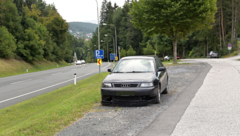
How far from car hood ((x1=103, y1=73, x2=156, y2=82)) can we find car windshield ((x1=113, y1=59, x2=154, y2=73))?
42 cm

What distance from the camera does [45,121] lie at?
623 cm

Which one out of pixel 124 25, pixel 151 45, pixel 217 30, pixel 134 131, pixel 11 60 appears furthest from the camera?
pixel 124 25

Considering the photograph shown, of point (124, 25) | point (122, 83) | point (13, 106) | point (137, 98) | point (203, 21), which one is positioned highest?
point (124, 25)

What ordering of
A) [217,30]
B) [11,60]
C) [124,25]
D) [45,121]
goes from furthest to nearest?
1. [124,25]
2. [217,30]
3. [11,60]
4. [45,121]

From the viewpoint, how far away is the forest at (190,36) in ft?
184

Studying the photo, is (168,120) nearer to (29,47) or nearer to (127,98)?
(127,98)

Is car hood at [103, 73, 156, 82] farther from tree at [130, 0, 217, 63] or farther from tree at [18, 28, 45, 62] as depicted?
tree at [18, 28, 45, 62]

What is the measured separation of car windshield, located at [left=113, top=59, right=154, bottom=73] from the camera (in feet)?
28.3

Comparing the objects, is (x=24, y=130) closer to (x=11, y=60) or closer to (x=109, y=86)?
(x=109, y=86)

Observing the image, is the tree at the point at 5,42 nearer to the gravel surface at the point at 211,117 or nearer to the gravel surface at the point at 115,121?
the gravel surface at the point at 115,121

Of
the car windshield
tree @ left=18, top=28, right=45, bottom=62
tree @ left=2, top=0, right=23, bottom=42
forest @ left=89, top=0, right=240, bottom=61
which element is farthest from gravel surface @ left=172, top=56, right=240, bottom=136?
tree @ left=2, top=0, right=23, bottom=42

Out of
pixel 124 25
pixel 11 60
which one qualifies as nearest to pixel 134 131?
pixel 11 60

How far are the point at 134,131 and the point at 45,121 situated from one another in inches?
92.6

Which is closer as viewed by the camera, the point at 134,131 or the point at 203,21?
the point at 134,131
